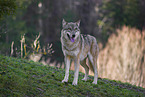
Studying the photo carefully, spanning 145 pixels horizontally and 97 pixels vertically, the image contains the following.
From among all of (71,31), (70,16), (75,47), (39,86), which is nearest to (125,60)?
(75,47)

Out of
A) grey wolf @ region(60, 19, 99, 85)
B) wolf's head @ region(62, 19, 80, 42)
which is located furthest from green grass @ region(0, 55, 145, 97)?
wolf's head @ region(62, 19, 80, 42)

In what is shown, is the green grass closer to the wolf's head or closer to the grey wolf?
the grey wolf

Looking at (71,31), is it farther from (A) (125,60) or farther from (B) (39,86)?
(A) (125,60)

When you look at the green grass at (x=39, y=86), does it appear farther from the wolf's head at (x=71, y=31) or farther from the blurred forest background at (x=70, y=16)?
the blurred forest background at (x=70, y=16)

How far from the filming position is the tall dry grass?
44.5 feet

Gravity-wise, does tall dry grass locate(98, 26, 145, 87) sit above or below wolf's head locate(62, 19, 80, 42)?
below

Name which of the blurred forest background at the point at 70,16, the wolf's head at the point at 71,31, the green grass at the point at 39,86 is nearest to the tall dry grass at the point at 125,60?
the green grass at the point at 39,86

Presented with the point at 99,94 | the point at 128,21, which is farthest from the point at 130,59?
the point at 128,21

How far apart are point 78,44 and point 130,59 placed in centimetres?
704

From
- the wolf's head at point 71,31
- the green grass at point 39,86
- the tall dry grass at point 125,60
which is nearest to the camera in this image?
the green grass at point 39,86

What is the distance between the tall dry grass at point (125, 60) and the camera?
44.5 feet

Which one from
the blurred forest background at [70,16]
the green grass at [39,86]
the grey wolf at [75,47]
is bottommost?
the green grass at [39,86]

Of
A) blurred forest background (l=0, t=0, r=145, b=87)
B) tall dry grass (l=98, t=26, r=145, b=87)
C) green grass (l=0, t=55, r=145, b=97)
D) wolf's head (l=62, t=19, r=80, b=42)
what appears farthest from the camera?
blurred forest background (l=0, t=0, r=145, b=87)

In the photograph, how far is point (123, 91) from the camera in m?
8.45
